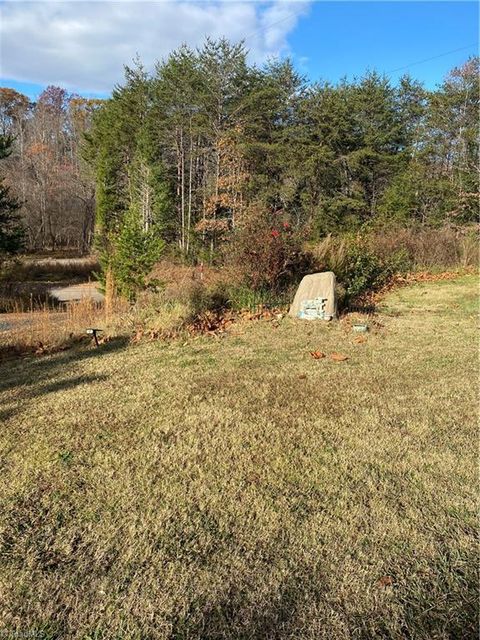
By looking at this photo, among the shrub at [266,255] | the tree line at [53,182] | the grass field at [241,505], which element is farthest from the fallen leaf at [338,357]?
the tree line at [53,182]

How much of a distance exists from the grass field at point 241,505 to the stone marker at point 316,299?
250 cm

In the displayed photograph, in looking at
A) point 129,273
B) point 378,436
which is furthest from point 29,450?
point 129,273

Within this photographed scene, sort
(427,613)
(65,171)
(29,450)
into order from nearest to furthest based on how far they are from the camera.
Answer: (427,613)
(29,450)
(65,171)

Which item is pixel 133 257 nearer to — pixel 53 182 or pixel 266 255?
pixel 266 255

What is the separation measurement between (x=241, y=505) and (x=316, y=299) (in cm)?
501

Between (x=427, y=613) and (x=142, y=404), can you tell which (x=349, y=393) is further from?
(x=427, y=613)

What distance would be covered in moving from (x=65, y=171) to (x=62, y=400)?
124 ft

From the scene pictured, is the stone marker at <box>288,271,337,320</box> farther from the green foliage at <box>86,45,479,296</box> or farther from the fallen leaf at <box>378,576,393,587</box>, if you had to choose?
the green foliage at <box>86,45,479,296</box>

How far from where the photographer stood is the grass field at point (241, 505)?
1.61 meters

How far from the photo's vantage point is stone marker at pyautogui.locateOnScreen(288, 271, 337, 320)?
6801mm

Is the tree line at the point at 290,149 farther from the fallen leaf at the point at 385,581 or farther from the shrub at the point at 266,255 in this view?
the fallen leaf at the point at 385,581

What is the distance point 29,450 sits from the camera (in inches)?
111

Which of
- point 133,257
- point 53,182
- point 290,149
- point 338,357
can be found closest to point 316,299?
point 338,357

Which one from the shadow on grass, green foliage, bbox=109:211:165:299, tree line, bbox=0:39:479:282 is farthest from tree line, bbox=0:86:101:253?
the shadow on grass
